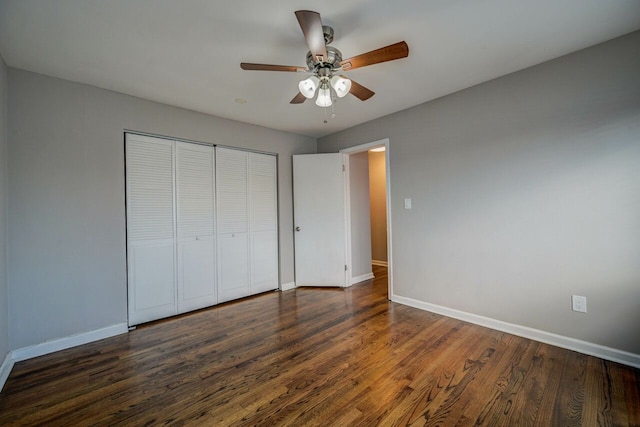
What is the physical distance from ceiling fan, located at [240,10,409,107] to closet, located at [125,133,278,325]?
5.48 feet

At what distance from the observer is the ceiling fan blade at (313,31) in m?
1.30

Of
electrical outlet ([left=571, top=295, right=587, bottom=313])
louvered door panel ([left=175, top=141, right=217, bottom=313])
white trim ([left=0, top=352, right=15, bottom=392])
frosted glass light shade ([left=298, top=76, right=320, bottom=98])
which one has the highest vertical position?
frosted glass light shade ([left=298, top=76, right=320, bottom=98])

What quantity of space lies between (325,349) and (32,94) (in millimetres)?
3211

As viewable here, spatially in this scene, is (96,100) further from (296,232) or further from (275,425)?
(275,425)

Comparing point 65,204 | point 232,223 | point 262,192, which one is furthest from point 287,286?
point 65,204

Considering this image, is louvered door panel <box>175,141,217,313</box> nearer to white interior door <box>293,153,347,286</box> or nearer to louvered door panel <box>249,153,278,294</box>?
louvered door panel <box>249,153,278,294</box>

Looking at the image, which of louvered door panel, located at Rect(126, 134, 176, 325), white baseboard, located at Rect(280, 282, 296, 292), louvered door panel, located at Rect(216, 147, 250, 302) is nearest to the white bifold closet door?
louvered door panel, located at Rect(216, 147, 250, 302)

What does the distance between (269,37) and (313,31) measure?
55cm

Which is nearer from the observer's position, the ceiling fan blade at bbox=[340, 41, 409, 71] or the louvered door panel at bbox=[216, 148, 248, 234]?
the ceiling fan blade at bbox=[340, 41, 409, 71]

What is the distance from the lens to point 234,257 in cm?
343

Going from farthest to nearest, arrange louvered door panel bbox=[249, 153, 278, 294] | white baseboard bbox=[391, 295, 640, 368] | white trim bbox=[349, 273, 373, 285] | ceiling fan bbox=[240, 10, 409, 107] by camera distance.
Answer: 1. white trim bbox=[349, 273, 373, 285]
2. louvered door panel bbox=[249, 153, 278, 294]
3. white baseboard bbox=[391, 295, 640, 368]
4. ceiling fan bbox=[240, 10, 409, 107]

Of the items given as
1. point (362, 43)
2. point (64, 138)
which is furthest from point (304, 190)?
point (64, 138)

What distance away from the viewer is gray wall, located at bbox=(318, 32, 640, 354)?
6.15ft

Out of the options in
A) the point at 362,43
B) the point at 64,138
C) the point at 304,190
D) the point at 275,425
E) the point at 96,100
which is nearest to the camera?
the point at 275,425
